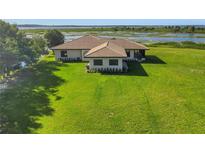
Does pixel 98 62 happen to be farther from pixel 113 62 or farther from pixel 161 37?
pixel 161 37

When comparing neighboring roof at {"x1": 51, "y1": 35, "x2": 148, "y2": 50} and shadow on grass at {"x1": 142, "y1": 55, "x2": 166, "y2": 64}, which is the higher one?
neighboring roof at {"x1": 51, "y1": 35, "x2": 148, "y2": 50}

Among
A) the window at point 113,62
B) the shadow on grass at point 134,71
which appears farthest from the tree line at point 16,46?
the window at point 113,62

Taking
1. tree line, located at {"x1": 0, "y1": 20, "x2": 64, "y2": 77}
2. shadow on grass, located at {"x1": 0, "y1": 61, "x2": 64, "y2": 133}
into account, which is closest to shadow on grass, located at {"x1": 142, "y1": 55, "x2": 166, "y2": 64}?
shadow on grass, located at {"x1": 0, "y1": 61, "x2": 64, "y2": 133}

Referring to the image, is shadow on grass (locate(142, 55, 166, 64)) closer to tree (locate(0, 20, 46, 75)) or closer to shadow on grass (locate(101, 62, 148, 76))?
shadow on grass (locate(101, 62, 148, 76))

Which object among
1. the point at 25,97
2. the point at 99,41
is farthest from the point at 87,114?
the point at 99,41

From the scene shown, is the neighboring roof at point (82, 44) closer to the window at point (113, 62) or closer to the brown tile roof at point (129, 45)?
the brown tile roof at point (129, 45)

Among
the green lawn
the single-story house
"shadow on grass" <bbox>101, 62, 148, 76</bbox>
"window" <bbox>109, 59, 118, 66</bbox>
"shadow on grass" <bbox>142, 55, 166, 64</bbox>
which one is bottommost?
the green lawn

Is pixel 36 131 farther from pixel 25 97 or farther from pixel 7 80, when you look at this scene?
pixel 7 80
